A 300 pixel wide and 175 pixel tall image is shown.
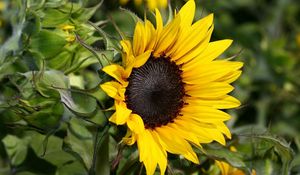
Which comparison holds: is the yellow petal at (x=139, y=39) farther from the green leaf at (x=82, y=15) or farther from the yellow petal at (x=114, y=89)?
the green leaf at (x=82, y=15)

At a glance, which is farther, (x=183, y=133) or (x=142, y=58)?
(x=183, y=133)

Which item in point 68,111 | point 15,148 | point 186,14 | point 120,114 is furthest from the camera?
point 15,148

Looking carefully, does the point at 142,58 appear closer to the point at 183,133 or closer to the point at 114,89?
the point at 114,89

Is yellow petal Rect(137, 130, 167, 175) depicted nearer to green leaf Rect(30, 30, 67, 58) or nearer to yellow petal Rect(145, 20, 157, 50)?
yellow petal Rect(145, 20, 157, 50)

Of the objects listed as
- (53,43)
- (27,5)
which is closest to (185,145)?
(53,43)

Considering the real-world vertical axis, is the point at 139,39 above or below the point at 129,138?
above

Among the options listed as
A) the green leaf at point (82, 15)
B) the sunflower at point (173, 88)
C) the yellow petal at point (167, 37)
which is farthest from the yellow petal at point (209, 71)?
the green leaf at point (82, 15)

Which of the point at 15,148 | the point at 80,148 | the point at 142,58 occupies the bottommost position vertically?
the point at 15,148

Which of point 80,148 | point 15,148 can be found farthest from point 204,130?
point 15,148

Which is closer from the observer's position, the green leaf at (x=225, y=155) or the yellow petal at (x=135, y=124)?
the yellow petal at (x=135, y=124)

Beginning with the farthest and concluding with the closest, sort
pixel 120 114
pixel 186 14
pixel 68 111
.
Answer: pixel 68 111 → pixel 186 14 → pixel 120 114
